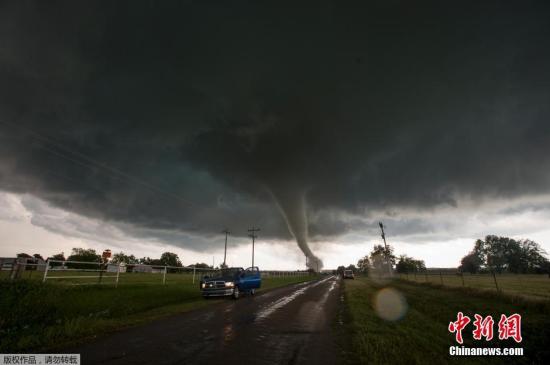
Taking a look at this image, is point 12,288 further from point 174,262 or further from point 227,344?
point 174,262

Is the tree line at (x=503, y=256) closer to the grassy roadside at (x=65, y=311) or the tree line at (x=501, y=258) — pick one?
the tree line at (x=501, y=258)

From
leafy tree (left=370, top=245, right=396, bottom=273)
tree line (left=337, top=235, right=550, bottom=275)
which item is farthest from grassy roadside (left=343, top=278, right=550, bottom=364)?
tree line (left=337, top=235, right=550, bottom=275)

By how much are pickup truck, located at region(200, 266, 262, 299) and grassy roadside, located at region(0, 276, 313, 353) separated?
1784mm

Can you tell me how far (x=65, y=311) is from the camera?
10.5 m

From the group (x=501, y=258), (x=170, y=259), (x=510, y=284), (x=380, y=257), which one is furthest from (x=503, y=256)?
(x=170, y=259)

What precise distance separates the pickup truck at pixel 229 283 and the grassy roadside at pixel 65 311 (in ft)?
5.85

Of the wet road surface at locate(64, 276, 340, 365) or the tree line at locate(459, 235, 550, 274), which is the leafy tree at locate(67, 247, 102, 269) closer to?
the wet road surface at locate(64, 276, 340, 365)

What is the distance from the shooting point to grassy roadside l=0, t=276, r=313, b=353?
7060mm

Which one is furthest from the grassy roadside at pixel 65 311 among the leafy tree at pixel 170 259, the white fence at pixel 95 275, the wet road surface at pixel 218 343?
the leafy tree at pixel 170 259

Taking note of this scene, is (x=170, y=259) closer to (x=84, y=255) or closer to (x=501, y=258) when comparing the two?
(x=84, y=255)

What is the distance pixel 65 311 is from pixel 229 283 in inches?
334

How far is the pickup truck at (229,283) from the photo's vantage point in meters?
16.6

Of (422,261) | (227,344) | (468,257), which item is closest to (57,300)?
(227,344)

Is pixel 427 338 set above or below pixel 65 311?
above
